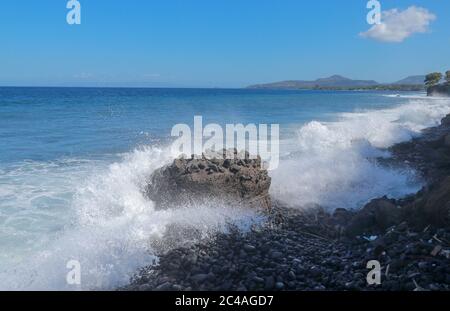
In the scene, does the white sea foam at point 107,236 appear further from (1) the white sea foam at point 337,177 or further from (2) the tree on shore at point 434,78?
(2) the tree on shore at point 434,78

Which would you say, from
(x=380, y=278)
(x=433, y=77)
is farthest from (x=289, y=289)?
(x=433, y=77)

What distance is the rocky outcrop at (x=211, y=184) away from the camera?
26.3ft

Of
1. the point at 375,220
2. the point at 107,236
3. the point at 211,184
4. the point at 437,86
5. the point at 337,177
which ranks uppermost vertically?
the point at 437,86

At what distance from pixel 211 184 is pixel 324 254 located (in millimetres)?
2760

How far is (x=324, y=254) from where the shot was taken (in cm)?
634

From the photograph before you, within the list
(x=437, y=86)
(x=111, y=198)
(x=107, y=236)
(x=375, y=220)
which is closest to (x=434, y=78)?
(x=437, y=86)

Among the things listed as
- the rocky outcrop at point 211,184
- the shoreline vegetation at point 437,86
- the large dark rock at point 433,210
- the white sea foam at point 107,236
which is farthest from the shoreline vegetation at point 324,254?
the shoreline vegetation at point 437,86

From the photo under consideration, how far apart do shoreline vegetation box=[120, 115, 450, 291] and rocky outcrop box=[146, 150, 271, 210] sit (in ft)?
2.21

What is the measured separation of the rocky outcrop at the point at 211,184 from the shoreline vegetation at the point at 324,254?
675mm

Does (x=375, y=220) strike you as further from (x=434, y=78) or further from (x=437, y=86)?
(x=434, y=78)
